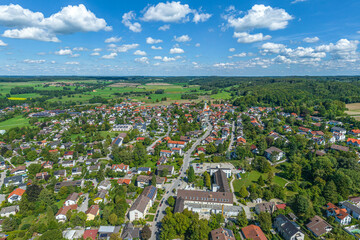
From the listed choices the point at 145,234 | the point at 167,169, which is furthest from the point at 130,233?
the point at 167,169

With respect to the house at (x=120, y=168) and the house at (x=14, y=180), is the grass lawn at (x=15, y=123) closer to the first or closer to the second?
the house at (x=14, y=180)

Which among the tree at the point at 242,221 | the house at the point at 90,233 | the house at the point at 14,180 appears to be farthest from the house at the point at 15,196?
the tree at the point at 242,221

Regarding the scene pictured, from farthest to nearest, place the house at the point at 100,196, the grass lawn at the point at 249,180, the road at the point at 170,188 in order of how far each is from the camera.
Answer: the grass lawn at the point at 249,180 < the house at the point at 100,196 < the road at the point at 170,188

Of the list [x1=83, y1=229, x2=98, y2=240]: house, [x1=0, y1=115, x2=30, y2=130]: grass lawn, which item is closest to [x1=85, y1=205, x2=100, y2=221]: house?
[x1=83, y1=229, x2=98, y2=240]: house

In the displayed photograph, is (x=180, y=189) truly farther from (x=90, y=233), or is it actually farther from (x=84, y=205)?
(x=84, y=205)

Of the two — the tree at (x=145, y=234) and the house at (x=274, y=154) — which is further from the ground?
the house at (x=274, y=154)

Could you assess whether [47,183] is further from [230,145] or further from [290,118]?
[290,118]

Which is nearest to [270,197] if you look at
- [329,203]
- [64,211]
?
[329,203]
